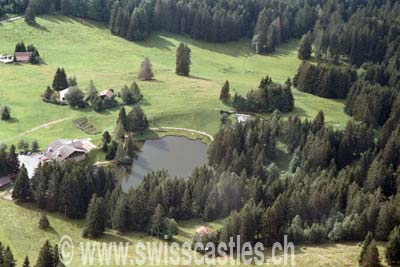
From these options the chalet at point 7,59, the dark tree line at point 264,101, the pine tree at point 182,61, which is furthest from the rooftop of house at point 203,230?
the chalet at point 7,59

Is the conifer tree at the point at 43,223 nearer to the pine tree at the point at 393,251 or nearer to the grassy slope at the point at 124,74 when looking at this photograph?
the grassy slope at the point at 124,74

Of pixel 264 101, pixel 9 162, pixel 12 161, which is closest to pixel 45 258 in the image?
pixel 9 162

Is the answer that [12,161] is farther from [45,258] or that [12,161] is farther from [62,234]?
[45,258]

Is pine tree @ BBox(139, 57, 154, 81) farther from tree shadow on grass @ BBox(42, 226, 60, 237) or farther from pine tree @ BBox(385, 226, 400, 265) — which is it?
pine tree @ BBox(385, 226, 400, 265)

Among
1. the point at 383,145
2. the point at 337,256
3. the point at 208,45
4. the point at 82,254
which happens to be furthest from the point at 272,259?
the point at 208,45

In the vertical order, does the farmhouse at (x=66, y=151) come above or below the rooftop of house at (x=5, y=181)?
above

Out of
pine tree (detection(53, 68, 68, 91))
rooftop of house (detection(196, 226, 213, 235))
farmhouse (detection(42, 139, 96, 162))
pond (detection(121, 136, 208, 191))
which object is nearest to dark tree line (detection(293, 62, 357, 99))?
pond (detection(121, 136, 208, 191))
